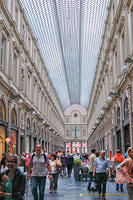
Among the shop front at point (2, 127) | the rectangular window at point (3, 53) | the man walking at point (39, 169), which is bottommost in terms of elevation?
the man walking at point (39, 169)

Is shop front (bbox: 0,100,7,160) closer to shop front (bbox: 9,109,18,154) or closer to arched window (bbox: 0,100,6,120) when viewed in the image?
arched window (bbox: 0,100,6,120)

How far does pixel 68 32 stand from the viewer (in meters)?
32.7

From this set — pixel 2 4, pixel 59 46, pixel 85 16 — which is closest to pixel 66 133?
pixel 59 46

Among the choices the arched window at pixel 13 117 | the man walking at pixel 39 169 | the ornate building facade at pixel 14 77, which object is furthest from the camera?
the arched window at pixel 13 117

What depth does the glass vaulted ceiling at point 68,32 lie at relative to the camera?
2594 centimetres

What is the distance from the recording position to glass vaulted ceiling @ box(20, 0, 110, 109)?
2594 centimetres

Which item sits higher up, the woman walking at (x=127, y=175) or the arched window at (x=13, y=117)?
the arched window at (x=13, y=117)

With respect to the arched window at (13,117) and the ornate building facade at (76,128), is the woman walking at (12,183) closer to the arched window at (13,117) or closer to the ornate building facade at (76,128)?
the arched window at (13,117)

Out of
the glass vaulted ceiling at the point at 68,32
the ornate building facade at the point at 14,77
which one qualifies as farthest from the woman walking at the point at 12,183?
the glass vaulted ceiling at the point at 68,32

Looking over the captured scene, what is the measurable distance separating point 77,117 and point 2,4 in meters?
67.8

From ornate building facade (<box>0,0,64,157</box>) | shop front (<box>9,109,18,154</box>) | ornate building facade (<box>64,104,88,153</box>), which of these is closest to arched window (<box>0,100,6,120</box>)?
ornate building facade (<box>0,0,64,157</box>)

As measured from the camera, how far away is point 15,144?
21.8 m

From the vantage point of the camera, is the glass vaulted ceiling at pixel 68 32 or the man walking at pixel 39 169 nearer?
the man walking at pixel 39 169

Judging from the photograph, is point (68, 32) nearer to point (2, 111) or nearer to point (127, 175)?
point (2, 111)
